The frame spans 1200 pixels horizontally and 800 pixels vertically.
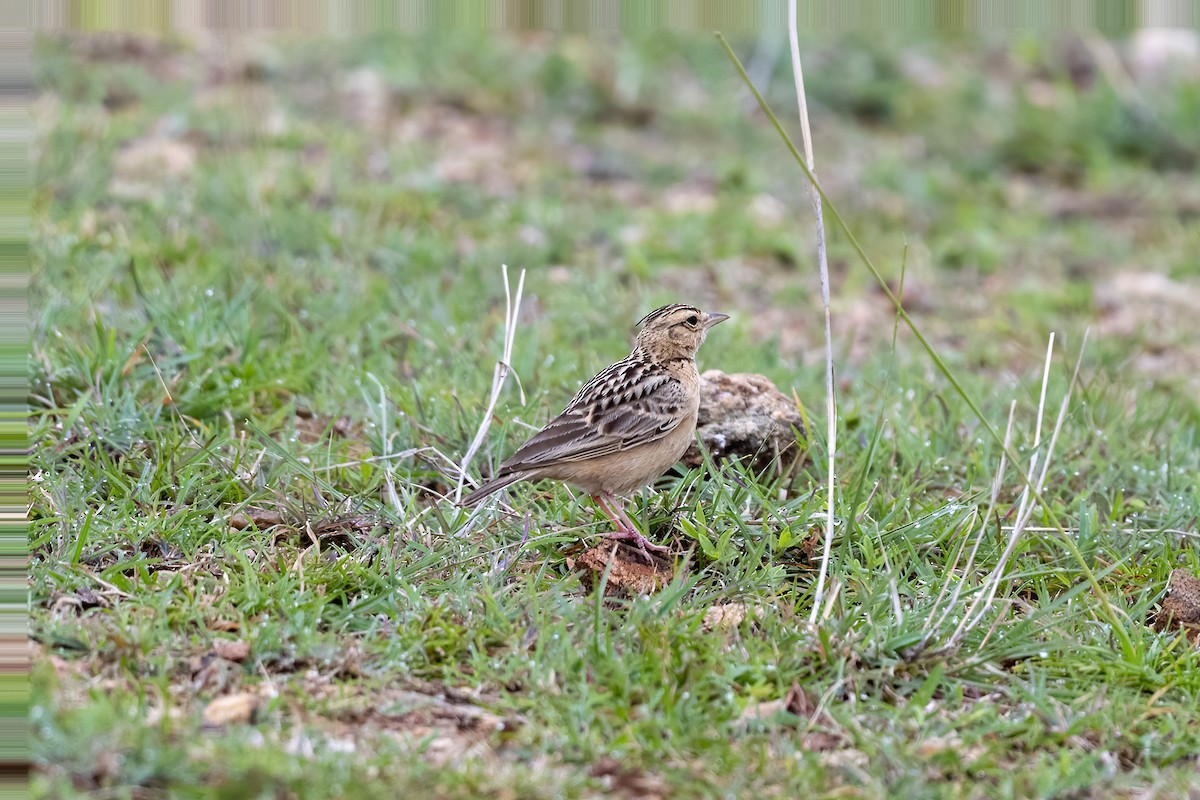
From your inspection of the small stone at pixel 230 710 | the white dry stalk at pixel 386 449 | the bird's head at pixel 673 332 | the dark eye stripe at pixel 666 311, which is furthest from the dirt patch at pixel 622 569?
the small stone at pixel 230 710

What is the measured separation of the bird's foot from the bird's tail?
44 cm

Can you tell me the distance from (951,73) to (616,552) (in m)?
10.2

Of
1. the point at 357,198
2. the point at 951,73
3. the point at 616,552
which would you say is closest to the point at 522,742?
the point at 616,552

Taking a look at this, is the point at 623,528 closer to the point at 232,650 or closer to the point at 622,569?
the point at 622,569

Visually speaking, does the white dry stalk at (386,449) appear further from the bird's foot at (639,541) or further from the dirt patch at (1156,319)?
the dirt patch at (1156,319)

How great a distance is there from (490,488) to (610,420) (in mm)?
Result: 615

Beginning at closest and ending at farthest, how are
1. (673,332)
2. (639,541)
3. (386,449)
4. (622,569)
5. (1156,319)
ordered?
(622,569)
(639,541)
(386,449)
(673,332)
(1156,319)

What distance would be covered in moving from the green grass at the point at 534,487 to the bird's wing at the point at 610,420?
33 cm

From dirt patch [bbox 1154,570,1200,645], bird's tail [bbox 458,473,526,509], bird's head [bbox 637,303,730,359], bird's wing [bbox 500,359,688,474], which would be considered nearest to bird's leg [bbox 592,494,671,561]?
→ bird's wing [bbox 500,359,688,474]

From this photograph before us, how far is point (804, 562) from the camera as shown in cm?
540

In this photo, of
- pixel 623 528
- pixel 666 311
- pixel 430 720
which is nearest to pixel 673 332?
pixel 666 311

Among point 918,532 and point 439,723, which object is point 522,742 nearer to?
point 439,723

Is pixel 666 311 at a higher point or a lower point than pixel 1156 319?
higher

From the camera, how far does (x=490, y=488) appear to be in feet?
17.1
